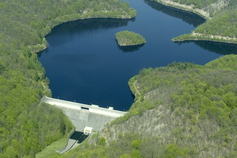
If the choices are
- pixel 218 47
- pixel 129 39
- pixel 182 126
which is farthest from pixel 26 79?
pixel 218 47

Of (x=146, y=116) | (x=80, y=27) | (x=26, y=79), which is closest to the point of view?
(x=146, y=116)

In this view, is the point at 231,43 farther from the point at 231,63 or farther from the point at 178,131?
the point at 178,131

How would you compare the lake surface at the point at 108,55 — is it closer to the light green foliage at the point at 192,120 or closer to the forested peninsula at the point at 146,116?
the forested peninsula at the point at 146,116

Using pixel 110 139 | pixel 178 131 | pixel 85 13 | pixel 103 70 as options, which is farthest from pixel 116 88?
pixel 85 13

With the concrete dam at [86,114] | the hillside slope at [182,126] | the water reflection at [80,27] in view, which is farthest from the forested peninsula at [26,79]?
the hillside slope at [182,126]

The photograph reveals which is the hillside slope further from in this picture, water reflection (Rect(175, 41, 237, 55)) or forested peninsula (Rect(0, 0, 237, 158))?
water reflection (Rect(175, 41, 237, 55))

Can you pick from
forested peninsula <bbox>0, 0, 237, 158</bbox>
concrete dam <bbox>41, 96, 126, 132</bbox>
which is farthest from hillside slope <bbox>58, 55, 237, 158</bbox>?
concrete dam <bbox>41, 96, 126, 132</bbox>

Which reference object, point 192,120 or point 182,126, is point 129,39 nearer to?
point 182,126
